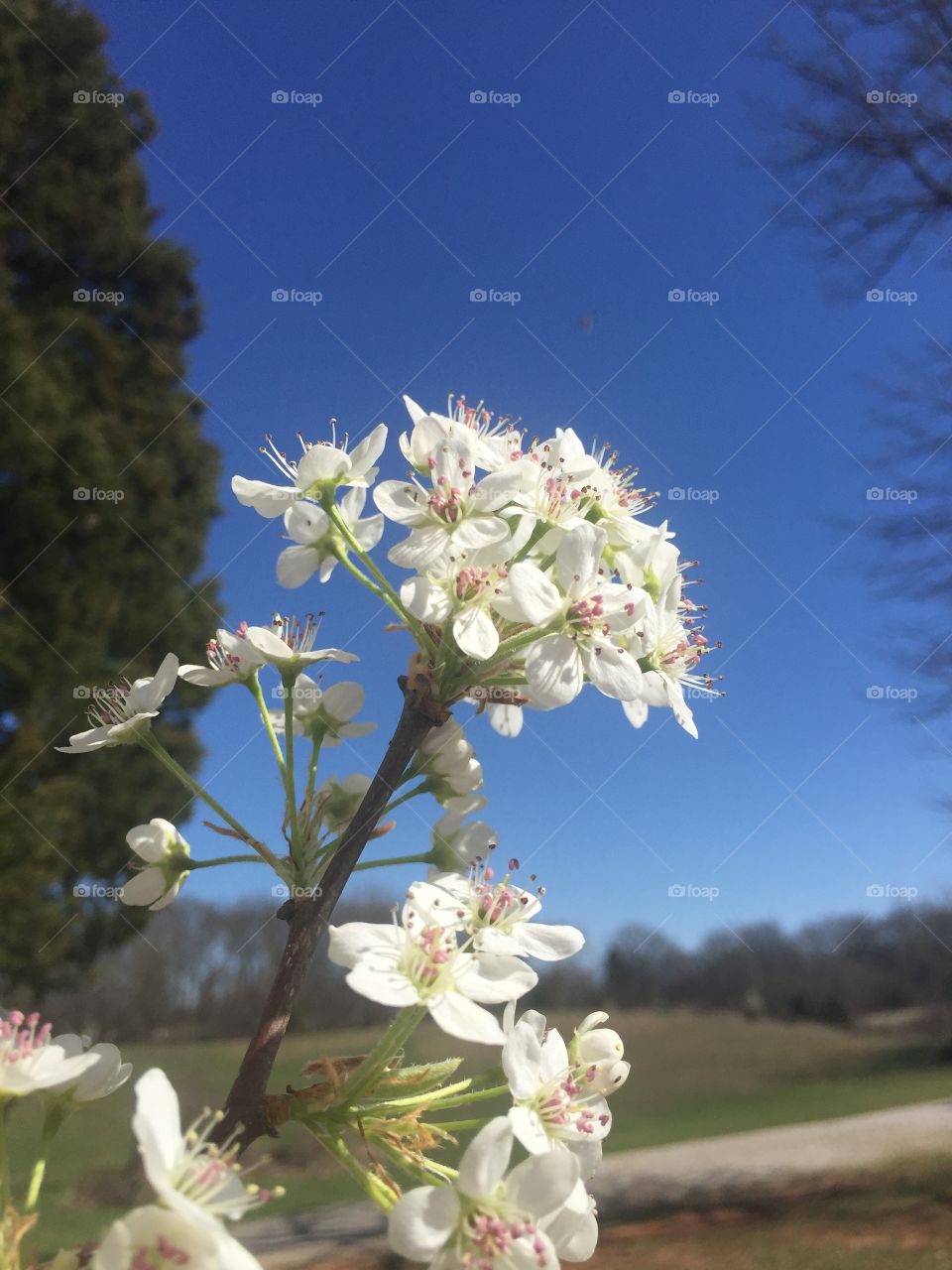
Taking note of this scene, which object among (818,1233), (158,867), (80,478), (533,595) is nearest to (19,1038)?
(158,867)

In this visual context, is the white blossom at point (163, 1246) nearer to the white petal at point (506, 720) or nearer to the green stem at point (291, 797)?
the green stem at point (291, 797)

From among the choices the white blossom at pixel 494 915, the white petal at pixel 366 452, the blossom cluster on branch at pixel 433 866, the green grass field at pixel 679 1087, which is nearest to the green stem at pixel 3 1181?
the blossom cluster on branch at pixel 433 866

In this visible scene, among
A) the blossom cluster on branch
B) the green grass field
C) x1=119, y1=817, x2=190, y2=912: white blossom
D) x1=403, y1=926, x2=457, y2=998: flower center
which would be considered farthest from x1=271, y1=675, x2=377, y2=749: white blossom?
the green grass field

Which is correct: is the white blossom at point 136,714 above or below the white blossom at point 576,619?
below

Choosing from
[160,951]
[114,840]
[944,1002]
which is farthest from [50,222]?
[944,1002]

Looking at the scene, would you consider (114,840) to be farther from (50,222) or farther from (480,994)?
(480,994)

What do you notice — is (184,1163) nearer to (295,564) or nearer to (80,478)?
(295,564)

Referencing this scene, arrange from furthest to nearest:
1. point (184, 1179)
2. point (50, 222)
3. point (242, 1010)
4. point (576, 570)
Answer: point (50, 222), point (242, 1010), point (576, 570), point (184, 1179)

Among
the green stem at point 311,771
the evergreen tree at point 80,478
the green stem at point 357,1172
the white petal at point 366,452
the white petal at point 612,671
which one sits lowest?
the green stem at point 357,1172
